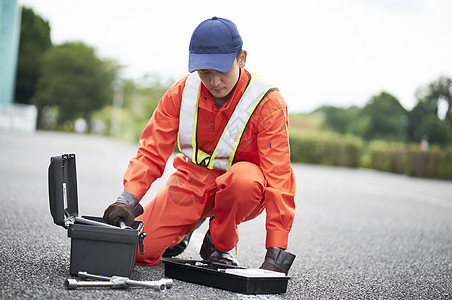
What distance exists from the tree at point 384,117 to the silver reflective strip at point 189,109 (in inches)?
2373

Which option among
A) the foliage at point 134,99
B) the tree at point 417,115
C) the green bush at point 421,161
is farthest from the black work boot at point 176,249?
the foliage at point 134,99

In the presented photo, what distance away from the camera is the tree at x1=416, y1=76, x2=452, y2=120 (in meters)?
51.4

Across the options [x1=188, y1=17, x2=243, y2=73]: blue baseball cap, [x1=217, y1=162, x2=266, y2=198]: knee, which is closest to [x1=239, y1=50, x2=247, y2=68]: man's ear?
[x1=188, y1=17, x2=243, y2=73]: blue baseball cap

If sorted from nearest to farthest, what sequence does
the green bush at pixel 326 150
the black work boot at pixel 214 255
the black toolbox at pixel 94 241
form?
the black toolbox at pixel 94 241 → the black work boot at pixel 214 255 → the green bush at pixel 326 150

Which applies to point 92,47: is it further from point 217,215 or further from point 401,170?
point 217,215

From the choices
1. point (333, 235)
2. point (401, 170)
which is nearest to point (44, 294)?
point (333, 235)

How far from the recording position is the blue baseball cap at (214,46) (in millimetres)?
3199

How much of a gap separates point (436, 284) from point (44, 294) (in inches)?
91.3

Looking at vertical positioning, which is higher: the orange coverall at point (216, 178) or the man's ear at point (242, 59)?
the man's ear at point (242, 59)

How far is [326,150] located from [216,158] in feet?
89.4

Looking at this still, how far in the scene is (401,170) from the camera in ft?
83.4

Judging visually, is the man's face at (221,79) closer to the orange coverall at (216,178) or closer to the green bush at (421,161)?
the orange coverall at (216,178)

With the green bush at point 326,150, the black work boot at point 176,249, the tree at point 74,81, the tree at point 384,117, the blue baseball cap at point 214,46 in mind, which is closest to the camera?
the blue baseball cap at point 214,46

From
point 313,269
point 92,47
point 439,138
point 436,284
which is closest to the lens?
point 436,284
